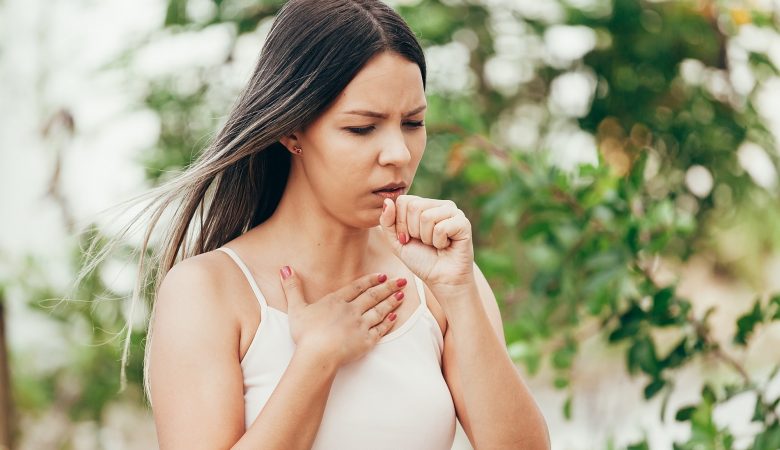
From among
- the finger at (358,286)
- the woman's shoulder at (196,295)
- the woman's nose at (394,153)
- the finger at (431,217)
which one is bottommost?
the finger at (358,286)

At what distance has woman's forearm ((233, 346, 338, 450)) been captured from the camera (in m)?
1.61

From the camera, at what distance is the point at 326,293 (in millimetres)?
1918

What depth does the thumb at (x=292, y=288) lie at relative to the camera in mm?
1811

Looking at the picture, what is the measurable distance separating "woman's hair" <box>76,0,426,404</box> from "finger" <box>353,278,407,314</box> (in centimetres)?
30

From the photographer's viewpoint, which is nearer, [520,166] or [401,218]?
[401,218]

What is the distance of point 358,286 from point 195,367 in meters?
0.34

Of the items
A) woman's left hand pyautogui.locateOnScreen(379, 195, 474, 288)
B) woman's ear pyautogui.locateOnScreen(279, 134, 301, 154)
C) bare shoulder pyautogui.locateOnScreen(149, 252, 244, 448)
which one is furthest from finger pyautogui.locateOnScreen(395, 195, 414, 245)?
bare shoulder pyautogui.locateOnScreen(149, 252, 244, 448)

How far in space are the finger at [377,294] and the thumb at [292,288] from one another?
4.0 inches

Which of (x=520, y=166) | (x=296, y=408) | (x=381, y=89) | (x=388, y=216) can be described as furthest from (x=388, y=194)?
(x=520, y=166)

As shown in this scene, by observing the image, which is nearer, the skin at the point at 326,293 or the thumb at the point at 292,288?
the skin at the point at 326,293

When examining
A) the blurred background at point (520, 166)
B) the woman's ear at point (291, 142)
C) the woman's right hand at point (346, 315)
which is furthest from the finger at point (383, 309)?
the blurred background at point (520, 166)

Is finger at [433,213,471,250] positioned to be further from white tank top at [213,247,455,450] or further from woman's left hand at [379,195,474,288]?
white tank top at [213,247,455,450]

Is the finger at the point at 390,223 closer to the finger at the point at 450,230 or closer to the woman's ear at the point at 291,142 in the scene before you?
the finger at the point at 450,230

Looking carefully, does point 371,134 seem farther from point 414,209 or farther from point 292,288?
point 292,288
